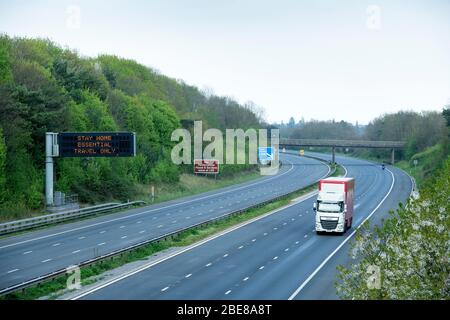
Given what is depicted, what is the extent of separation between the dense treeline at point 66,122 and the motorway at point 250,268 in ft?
73.0

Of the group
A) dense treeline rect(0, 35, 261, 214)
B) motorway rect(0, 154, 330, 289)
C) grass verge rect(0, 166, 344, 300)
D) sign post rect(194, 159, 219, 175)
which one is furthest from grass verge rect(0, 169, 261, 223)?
grass verge rect(0, 166, 344, 300)

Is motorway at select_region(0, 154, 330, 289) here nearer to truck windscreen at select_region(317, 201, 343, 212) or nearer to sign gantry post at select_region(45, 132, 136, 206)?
sign gantry post at select_region(45, 132, 136, 206)

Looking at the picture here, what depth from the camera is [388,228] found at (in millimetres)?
→ 27734

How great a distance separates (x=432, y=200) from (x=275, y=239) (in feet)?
78.4

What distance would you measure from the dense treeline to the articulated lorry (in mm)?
26821

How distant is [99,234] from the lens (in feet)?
175

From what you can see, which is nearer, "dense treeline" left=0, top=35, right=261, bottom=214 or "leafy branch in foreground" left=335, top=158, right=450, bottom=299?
"leafy branch in foreground" left=335, top=158, right=450, bottom=299

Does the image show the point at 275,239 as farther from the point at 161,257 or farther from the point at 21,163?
the point at 21,163

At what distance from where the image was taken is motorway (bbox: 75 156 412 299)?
3247cm

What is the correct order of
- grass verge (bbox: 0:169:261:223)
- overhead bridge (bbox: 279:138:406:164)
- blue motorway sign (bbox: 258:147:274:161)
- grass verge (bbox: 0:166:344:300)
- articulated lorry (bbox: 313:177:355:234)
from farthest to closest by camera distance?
overhead bridge (bbox: 279:138:406:164) < blue motorway sign (bbox: 258:147:274:161) < grass verge (bbox: 0:169:261:223) < articulated lorry (bbox: 313:177:355:234) < grass verge (bbox: 0:166:344:300)

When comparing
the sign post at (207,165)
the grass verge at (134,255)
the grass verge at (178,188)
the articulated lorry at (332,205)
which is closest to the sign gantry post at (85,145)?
the grass verge at (178,188)

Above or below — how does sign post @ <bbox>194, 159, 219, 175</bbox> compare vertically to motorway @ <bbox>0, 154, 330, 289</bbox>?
above

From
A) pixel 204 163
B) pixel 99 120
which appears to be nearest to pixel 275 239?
pixel 99 120

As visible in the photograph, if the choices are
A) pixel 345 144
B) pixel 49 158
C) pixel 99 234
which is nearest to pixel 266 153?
pixel 49 158
